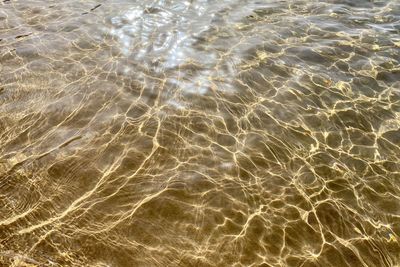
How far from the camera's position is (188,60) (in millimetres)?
4074

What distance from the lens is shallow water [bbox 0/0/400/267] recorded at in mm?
2414

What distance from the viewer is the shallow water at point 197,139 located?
7.92 feet

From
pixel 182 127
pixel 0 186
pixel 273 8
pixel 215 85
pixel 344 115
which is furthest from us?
pixel 273 8

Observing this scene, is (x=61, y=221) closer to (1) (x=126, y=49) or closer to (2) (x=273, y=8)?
(1) (x=126, y=49)

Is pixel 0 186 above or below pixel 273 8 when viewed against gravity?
below

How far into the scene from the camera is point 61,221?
2.45 meters

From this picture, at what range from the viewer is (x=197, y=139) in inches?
123

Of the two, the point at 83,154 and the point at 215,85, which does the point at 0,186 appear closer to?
the point at 83,154

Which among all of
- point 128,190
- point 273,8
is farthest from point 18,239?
A: point 273,8

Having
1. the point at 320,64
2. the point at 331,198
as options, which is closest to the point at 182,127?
the point at 331,198

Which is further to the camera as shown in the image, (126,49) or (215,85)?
(126,49)

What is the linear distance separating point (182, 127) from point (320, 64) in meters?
2.07

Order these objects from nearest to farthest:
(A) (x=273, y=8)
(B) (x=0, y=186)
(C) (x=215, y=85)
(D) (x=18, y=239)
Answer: (D) (x=18, y=239) < (B) (x=0, y=186) < (C) (x=215, y=85) < (A) (x=273, y=8)

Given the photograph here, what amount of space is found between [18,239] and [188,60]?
2.68 metres
